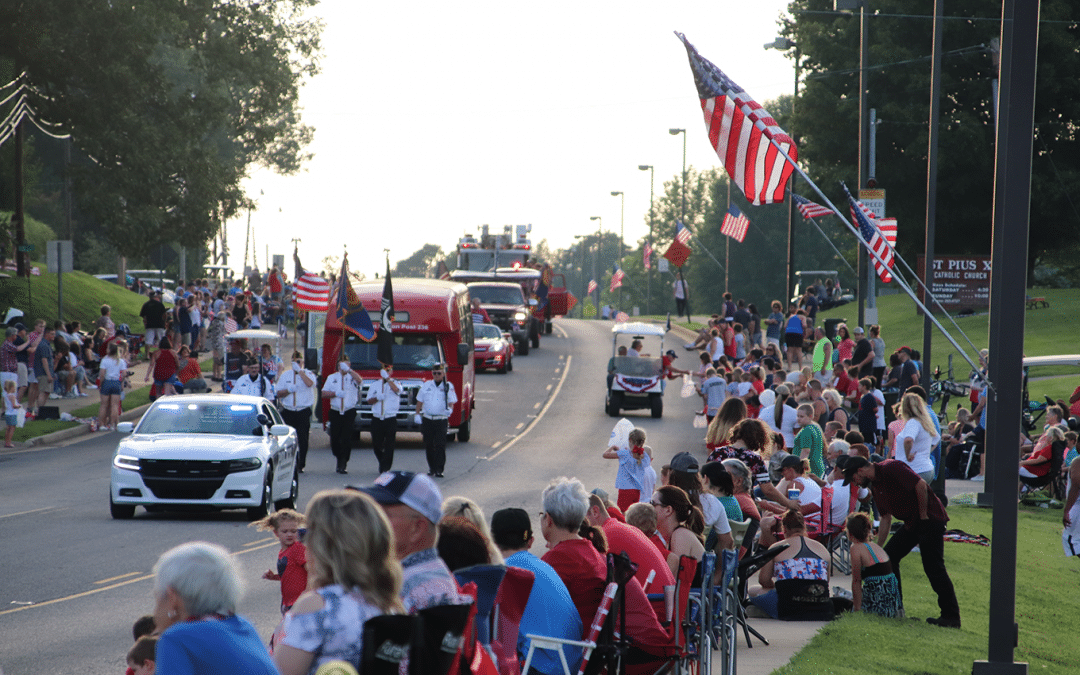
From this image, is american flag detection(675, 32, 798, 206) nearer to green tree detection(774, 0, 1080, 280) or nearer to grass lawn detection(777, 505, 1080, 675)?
grass lawn detection(777, 505, 1080, 675)

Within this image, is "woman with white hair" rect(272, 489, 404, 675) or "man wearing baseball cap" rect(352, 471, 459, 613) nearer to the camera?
"woman with white hair" rect(272, 489, 404, 675)

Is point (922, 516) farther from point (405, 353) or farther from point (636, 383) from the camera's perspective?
point (636, 383)

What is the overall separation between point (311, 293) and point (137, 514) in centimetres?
1180

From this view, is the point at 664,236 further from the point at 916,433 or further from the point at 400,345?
the point at 916,433

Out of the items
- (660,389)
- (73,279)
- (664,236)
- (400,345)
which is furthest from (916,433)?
(664,236)

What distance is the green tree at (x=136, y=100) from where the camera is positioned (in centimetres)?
4106

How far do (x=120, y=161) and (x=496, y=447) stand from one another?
2225 cm

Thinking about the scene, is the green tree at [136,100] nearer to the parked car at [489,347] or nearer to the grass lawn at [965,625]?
the parked car at [489,347]

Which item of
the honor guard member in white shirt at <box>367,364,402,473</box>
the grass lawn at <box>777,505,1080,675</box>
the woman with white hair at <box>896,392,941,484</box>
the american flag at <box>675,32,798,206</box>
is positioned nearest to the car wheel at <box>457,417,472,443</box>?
the honor guard member in white shirt at <box>367,364,402,473</box>

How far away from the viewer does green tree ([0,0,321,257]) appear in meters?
41.1

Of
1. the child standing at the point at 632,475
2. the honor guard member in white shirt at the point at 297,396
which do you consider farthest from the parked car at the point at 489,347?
the child standing at the point at 632,475

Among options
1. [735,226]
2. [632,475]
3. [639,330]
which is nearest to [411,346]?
[639,330]

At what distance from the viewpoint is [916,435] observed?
1411 centimetres

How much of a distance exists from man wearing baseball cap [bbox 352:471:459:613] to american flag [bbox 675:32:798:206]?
29.2 feet
